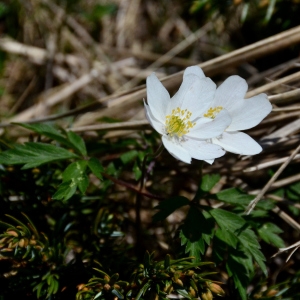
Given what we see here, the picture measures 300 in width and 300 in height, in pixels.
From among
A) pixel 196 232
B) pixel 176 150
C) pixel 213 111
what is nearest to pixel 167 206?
pixel 196 232

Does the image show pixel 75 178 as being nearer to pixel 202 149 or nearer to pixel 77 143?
pixel 77 143

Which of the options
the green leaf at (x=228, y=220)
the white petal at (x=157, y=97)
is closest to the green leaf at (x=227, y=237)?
the green leaf at (x=228, y=220)

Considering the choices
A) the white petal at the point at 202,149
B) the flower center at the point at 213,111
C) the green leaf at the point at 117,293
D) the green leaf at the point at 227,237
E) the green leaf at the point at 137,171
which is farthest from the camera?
the green leaf at the point at 137,171

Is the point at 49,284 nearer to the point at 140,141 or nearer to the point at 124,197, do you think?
the point at 124,197

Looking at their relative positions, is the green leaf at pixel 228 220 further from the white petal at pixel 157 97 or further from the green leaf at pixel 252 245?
the white petal at pixel 157 97

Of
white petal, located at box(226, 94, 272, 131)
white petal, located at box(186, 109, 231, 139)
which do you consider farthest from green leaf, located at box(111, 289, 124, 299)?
white petal, located at box(226, 94, 272, 131)

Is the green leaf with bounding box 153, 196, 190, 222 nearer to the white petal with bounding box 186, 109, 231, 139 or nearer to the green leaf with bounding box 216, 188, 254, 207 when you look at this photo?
the green leaf with bounding box 216, 188, 254, 207
